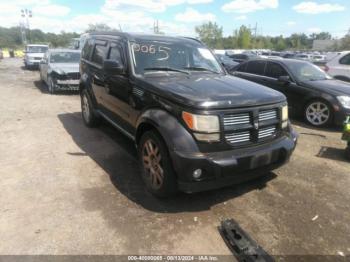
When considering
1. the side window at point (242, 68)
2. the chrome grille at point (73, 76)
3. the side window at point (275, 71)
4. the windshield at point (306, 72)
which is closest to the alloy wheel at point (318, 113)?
the windshield at point (306, 72)

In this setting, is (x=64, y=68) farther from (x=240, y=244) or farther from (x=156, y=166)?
(x=240, y=244)

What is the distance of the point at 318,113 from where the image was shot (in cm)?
738

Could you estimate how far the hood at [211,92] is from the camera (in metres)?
3.36

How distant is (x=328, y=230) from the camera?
3361 millimetres

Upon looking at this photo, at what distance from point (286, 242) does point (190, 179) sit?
116cm

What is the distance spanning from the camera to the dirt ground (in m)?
3.07

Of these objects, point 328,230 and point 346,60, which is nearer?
point 328,230

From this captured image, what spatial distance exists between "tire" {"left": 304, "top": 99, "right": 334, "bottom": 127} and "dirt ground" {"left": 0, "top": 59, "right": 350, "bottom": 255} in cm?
160

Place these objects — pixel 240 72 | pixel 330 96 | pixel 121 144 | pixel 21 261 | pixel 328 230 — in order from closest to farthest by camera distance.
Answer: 1. pixel 21 261
2. pixel 328 230
3. pixel 121 144
4. pixel 330 96
5. pixel 240 72

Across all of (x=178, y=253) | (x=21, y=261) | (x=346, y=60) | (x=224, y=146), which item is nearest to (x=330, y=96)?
(x=346, y=60)

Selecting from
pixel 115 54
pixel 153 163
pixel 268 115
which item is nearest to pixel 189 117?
pixel 153 163

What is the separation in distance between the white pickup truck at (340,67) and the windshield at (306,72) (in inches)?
99.0

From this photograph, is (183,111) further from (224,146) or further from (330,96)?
(330,96)

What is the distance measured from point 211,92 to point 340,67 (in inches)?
343
